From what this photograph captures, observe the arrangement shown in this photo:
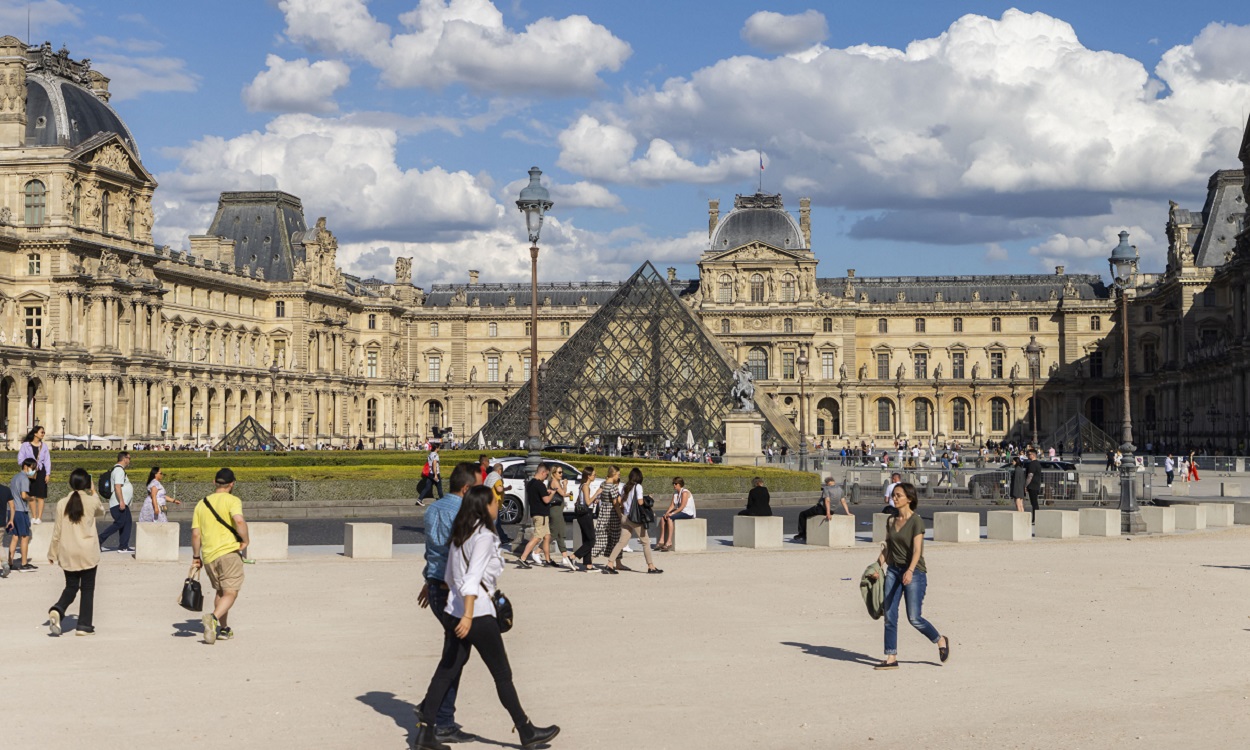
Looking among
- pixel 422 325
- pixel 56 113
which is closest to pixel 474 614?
pixel 56 113

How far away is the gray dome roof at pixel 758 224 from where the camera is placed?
92375 millimetres

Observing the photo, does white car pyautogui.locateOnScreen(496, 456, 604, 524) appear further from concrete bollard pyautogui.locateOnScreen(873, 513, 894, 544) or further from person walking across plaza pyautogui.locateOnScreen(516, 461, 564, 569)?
person walking across plaza pyautogui.locateOnScreen(516, 461, 564, 569)

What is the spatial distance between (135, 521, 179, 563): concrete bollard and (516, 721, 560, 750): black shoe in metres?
11.7

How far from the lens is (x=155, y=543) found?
1925cm

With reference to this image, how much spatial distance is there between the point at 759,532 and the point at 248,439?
1777 inches

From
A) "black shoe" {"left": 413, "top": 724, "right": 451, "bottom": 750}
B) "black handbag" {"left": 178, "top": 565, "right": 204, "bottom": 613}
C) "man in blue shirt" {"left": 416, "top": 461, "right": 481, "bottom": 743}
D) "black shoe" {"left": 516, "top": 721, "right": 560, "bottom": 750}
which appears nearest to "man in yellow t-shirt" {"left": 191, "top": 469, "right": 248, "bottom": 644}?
"black handbag" {"left": 178, "top": 565, "right": 204, "bottom": 613}

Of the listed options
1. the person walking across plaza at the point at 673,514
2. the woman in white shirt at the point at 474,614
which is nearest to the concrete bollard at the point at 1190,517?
the person walking across plaza at the point at 673,514

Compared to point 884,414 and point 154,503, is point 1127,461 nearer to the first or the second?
point 154,503

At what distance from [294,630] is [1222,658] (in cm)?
747

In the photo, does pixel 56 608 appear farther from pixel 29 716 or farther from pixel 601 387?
pixel 601 387

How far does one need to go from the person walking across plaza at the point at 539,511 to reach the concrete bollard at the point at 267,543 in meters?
2.99

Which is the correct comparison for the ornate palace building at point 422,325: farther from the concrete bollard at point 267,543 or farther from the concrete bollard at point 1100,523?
the concrete bollard at point 267,543

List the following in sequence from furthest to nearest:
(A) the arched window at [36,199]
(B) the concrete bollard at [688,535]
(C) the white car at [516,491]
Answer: (A) the arched window at [36,199]
(C) the white car at [516,491]
(B) the concrete bollard at [688,535]

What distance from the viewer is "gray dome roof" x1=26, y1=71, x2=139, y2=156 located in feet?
193
